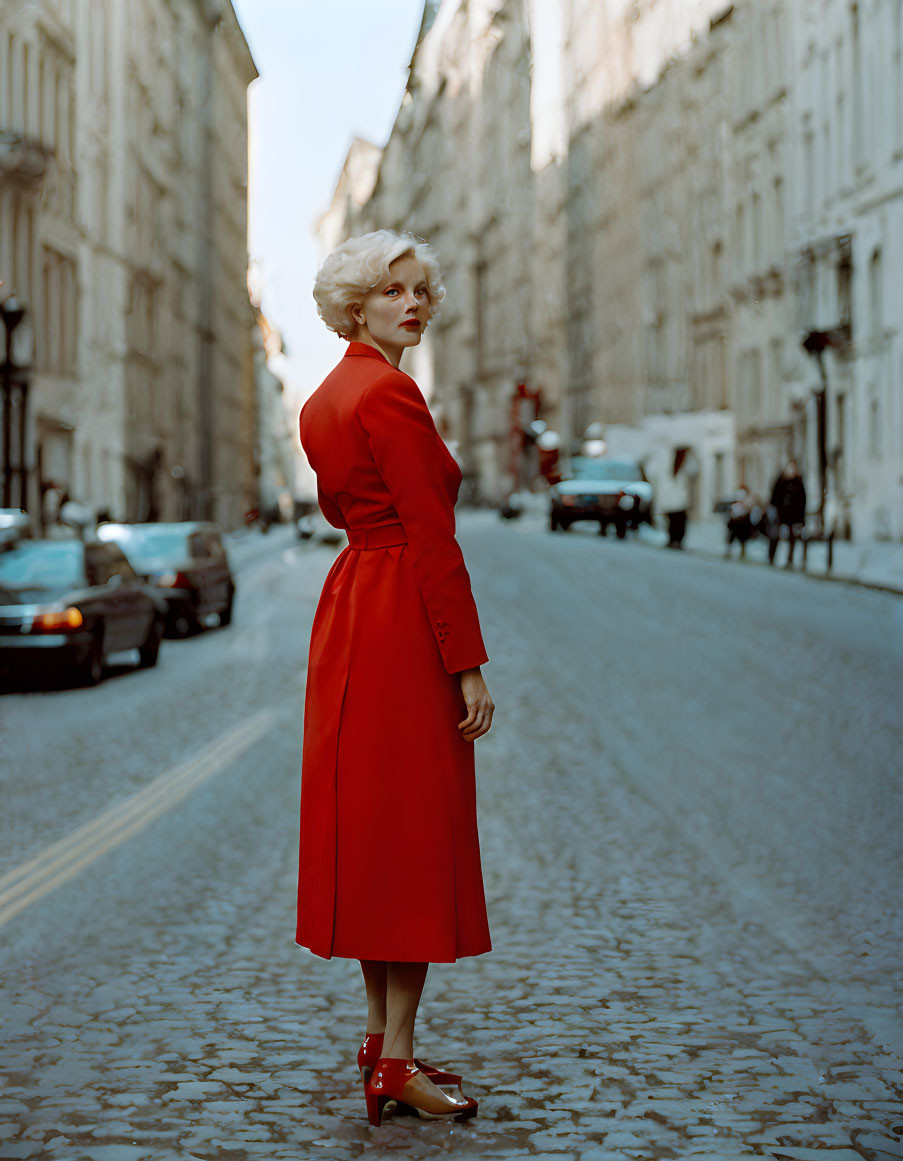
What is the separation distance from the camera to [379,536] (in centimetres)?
441

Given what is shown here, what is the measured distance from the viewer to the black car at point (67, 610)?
1756cm

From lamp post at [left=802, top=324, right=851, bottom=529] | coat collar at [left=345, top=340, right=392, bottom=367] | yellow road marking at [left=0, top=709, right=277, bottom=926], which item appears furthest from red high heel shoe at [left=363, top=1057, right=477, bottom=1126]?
lamp post at [left=802, top=324, right=851, bottom=529]

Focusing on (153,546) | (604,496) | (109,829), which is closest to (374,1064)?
(109,829)

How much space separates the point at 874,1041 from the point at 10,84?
40913 mm

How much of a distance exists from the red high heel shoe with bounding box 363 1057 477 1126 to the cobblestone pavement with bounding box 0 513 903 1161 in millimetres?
43

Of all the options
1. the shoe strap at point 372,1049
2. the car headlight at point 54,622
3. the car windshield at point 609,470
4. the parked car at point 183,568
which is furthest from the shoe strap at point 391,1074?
the car windshield at point 609,470

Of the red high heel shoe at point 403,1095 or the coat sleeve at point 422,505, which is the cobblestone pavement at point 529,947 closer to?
the red high heel shoe at point 403,1095

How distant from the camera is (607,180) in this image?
83375 millimetres

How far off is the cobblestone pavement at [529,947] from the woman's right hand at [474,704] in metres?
0.88

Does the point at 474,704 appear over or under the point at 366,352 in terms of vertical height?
under

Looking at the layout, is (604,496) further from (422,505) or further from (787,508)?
(422,505)

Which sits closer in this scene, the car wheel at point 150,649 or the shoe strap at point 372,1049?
the shoe strap at point 372,1049

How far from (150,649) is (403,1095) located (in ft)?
52.0

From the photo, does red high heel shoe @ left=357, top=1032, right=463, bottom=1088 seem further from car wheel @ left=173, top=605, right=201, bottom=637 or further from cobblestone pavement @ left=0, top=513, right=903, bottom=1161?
car wheel @ left=173, top=605, right=201, bottom=637
